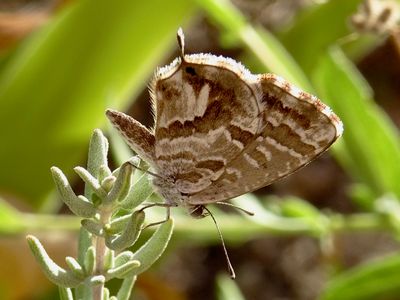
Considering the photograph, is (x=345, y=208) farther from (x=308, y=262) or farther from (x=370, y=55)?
(x=370, y=55)

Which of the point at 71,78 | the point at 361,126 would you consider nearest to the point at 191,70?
the point at 361,126

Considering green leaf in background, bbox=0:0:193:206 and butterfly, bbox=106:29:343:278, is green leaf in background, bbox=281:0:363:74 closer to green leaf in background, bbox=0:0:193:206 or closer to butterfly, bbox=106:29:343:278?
green leaf in background, bbox=0:0:193:206

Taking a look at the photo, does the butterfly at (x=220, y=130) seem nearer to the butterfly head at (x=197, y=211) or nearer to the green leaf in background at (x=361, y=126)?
the butterfly head at (x=197, y=211)

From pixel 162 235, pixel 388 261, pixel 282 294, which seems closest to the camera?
pixel 162 235

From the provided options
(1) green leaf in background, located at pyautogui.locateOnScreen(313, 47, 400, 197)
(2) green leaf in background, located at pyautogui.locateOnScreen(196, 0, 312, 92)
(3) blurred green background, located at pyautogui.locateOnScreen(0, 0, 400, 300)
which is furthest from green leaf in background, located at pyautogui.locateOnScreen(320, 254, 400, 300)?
(2) green leaf in background, located at pyautogui.locateOnScreen(196, 0, 312, 92)

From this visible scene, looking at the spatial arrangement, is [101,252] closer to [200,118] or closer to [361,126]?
[200,118]

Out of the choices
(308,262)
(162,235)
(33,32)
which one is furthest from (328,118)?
(308,262)
